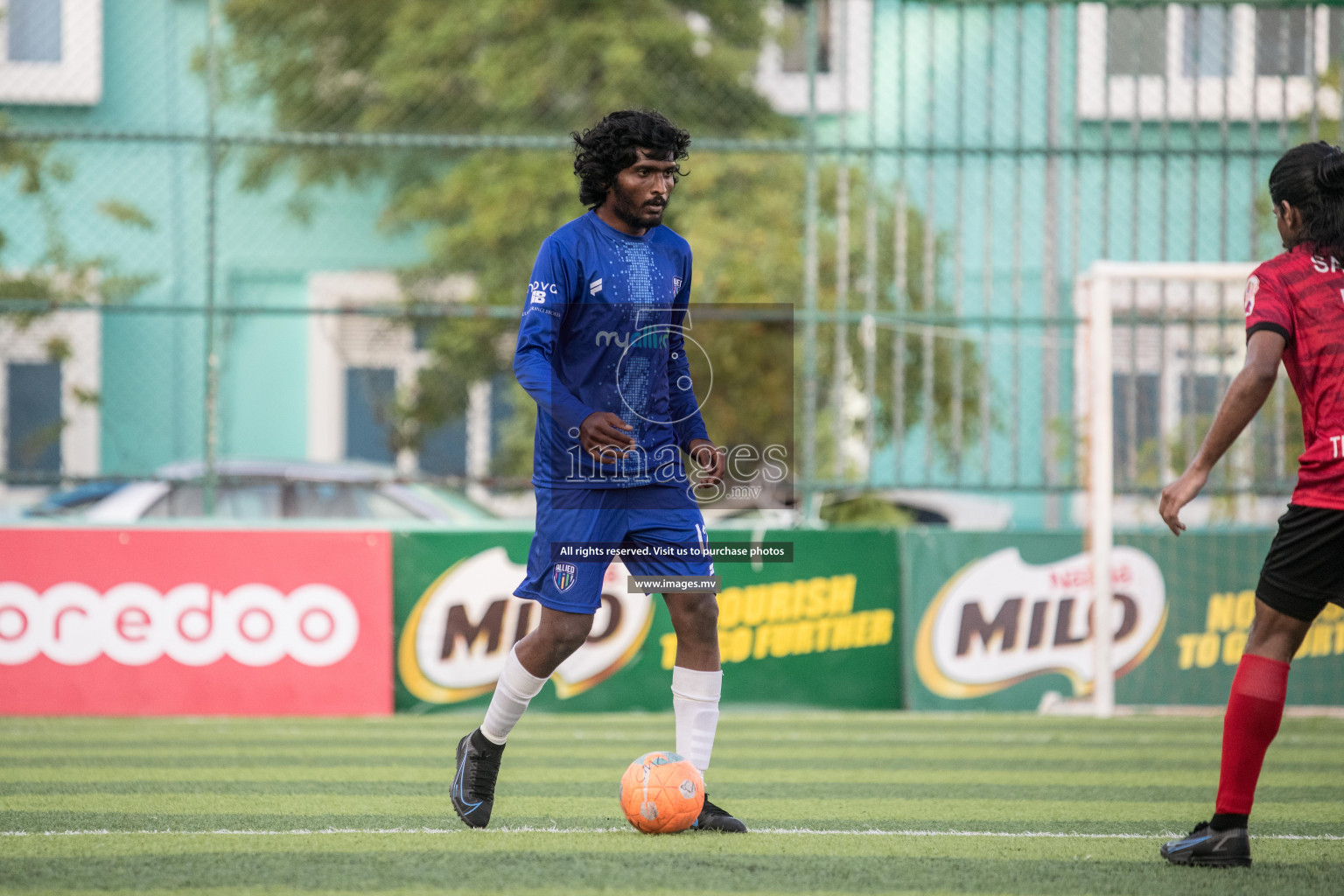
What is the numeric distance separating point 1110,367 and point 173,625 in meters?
5.91

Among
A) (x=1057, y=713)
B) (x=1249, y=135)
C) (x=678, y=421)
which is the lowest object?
(x=1057, y=713)

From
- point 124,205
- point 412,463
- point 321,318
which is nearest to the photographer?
point 321,318

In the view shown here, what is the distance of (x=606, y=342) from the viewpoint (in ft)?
15.1

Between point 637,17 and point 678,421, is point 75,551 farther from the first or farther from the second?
point 637,17

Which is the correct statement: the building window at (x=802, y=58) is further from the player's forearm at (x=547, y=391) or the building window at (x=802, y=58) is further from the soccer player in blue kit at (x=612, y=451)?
the player's forearm at (x=547, y=391)

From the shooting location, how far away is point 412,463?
11805 millimetres

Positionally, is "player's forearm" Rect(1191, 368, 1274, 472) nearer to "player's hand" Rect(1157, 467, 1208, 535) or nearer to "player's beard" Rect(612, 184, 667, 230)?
"player's hand" Rect(1157, 467, 1208, 535)

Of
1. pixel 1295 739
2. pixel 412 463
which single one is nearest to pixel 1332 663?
pixel 1295 739

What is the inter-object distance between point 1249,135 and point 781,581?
167 inches

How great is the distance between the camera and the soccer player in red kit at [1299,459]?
3.98 meters

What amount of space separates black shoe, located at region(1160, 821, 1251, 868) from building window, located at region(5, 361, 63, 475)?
26.7 feet

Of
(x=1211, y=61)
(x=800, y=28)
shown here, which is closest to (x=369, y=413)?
(x=800, y=28)

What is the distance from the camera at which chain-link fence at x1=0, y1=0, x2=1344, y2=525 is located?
37.0 feet

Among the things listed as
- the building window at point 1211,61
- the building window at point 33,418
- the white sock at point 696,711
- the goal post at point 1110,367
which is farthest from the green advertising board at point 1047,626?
the building window at point 33,418
